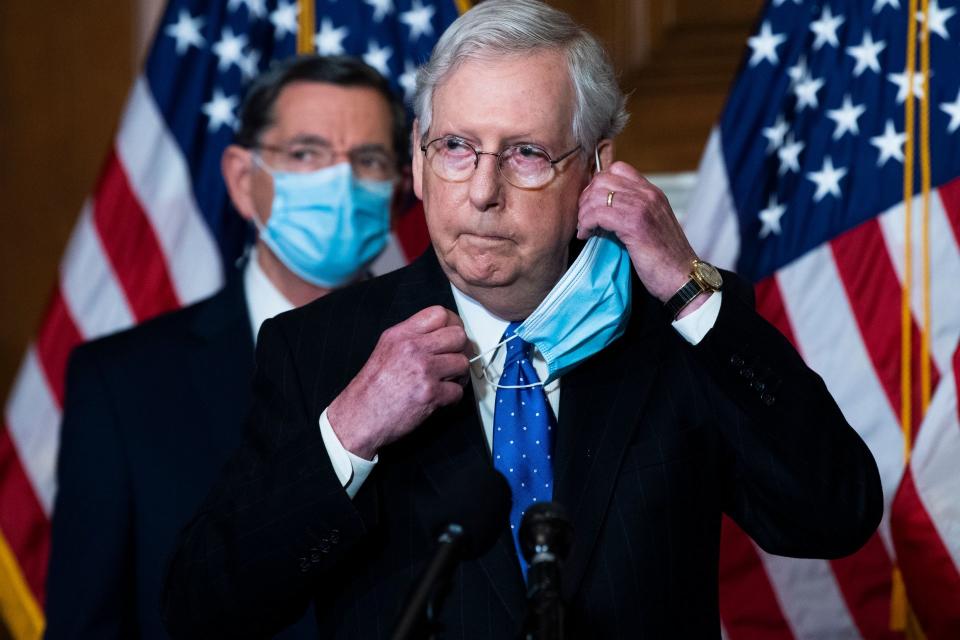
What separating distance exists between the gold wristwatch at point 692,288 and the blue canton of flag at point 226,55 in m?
2.14

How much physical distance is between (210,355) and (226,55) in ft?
3.98

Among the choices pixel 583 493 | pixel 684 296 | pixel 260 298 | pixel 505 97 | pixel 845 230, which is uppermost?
pixel 505 97

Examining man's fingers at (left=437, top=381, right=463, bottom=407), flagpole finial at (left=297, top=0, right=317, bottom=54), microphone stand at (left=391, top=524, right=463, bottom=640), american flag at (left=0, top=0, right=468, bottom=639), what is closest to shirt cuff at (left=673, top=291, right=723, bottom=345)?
man's fingers at (left=437, top=381, right=463, bottom=407)

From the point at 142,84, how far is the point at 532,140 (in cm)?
233

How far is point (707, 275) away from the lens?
196 centimetres

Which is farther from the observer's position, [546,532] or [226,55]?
[226,55]

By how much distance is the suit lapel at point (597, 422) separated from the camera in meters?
1.91

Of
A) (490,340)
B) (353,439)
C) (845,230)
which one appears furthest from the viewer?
(845,230)

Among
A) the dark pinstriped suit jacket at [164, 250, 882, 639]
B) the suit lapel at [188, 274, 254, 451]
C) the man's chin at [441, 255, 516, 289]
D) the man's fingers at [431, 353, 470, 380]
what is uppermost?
the man's chin at [441, 255, 516, 289]

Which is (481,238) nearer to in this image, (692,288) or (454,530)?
(692,288)

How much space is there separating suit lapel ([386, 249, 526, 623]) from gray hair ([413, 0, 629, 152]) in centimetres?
25

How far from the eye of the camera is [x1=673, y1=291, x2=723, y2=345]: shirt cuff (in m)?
1.95

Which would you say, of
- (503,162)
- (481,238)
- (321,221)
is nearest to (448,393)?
(481,238)

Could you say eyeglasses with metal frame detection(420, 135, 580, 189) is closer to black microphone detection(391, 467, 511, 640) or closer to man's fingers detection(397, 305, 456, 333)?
man's fingers detection(397, 305, 456, 333)
